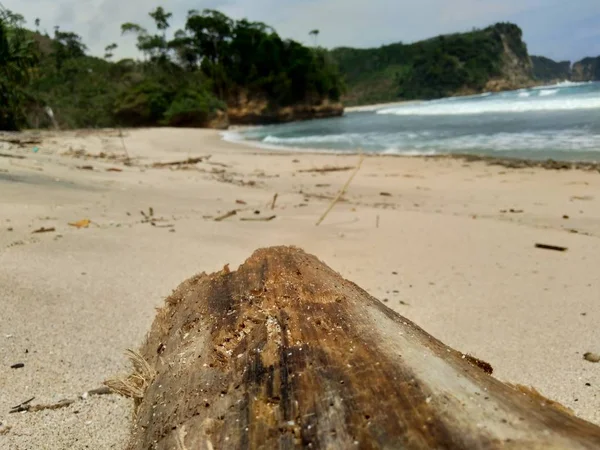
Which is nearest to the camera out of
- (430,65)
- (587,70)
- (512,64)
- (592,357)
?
(592,357)

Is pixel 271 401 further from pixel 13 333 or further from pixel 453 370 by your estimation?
pixel 13 333

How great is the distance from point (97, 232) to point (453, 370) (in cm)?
370

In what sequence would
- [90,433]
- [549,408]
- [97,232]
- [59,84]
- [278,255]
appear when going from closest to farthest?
[549,408]
[90,433]
[278,255]
[97,232]
[59,84]

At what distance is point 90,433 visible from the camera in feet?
5.79

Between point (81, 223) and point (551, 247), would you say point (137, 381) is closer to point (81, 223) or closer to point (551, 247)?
point (81, 223)

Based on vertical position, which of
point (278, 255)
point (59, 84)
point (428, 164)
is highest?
point (59, 84)

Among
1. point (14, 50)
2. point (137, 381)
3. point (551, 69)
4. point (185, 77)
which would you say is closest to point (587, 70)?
point (551, 69)

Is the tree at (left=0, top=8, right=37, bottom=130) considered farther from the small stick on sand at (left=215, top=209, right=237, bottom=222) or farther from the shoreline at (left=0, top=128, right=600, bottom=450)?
the small stick on sand at (left=215, top=209, right=237, bottom=222)

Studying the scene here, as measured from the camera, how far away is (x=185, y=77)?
46875mm

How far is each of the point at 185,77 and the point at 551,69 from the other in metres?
145

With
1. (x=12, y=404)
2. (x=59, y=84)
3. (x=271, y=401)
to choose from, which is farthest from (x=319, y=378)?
(x=59, y=84)

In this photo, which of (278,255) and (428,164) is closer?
(278,255)

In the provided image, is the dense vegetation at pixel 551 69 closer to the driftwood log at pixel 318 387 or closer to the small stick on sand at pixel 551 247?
the small stick on sand at pixel 551 247

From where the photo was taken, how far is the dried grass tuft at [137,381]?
168 cm
